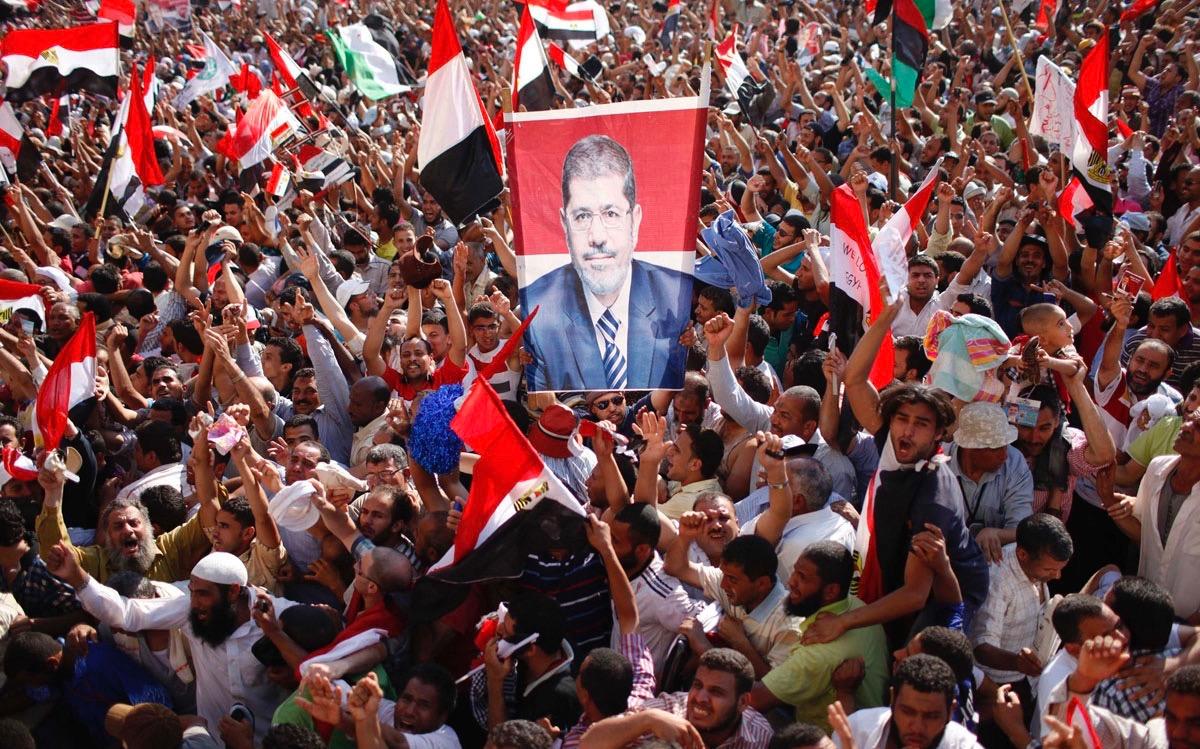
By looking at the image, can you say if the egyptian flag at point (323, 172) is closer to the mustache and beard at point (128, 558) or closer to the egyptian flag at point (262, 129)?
the egyptian flag at point (262, 129)

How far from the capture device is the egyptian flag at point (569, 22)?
41.4ft

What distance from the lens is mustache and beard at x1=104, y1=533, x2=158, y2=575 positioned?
5.66 meters

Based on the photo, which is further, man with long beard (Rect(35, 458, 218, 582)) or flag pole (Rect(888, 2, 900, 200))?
flag pole (Rect(888, 2, 900, 200))

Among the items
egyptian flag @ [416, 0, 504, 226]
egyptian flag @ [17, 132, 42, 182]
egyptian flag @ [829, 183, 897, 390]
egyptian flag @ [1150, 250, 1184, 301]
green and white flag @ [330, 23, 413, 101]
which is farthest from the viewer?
green and white flag @ [330, 23, 413, 101]

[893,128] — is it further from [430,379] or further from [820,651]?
[820,651]

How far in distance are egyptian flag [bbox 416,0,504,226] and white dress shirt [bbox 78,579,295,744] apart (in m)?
2.96

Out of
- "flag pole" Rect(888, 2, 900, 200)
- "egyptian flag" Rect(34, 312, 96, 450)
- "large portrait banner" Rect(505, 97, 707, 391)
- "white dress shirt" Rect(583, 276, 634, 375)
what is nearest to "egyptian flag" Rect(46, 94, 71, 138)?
"egyptian flag" Rect(34, 312, 96, 450)

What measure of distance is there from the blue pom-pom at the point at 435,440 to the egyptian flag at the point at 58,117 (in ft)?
32.9

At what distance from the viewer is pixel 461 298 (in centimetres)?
783

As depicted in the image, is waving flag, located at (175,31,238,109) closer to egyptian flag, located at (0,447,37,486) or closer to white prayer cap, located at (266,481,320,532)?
egyptian flag, located at (0,447,37,486)

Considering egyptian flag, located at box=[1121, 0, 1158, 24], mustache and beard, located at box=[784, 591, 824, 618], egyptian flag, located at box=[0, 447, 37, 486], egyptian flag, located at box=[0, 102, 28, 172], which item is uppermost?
egyptian flag, located at box=[1121, 0, 1158, 24]

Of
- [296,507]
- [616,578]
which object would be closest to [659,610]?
[616,578]

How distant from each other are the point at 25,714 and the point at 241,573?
1054 millimetres

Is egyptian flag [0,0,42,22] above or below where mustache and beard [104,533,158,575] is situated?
above
